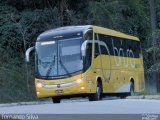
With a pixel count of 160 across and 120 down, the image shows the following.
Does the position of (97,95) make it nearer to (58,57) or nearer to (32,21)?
(58,57)

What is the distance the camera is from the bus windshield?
73.2 ft

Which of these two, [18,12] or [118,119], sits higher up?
[18,12]

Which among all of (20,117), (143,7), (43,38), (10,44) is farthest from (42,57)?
(143,7)

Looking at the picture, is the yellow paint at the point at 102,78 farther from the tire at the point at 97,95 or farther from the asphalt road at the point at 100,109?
the asphalt road at the point at 100,109

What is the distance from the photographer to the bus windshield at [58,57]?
878 inches

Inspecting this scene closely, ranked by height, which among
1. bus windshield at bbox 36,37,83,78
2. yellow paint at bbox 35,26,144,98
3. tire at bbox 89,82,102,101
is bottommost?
tire at bbox 89,82,102,101

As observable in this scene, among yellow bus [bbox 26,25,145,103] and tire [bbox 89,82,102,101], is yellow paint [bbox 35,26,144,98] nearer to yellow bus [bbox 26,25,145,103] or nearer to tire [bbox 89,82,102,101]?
yellow bus [bbox 26,25,145,103]

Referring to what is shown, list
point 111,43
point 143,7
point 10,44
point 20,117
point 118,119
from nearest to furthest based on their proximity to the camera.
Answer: point 118,119
point 20,117
point 111,43
point 10,44
point 143,7

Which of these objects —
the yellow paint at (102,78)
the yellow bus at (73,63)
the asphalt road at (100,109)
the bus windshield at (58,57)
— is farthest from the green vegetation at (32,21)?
the asphalt road at (100,109)

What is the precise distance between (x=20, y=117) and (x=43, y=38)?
18.1 m

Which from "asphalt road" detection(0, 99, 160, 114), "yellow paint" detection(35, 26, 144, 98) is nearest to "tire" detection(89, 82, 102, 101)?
"yellow paint" detection(35, 26, 144, 98)

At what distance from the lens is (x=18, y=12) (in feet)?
119

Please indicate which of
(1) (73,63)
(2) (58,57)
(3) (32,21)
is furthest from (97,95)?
(3) (32,21)

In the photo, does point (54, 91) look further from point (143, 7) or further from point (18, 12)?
point (143, 7)
